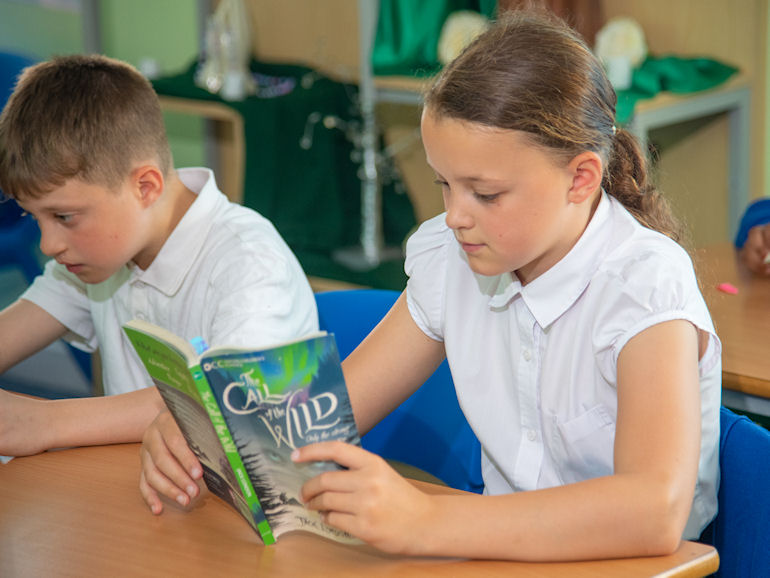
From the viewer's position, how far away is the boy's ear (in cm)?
135

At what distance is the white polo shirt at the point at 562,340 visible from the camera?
0.99 meters

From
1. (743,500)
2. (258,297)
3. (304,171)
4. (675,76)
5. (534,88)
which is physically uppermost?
(534,88)

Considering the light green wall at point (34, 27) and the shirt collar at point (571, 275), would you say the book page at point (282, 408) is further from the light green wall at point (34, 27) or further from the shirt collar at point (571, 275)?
the light green wall at point (34, 27)

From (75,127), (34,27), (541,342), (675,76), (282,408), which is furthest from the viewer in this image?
(34,27)

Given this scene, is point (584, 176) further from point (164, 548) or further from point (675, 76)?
point (675, 76)

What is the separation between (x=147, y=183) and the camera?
1362 millimetres

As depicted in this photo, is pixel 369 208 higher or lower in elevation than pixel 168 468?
lower

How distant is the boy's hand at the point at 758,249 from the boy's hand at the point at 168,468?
42.1 inches

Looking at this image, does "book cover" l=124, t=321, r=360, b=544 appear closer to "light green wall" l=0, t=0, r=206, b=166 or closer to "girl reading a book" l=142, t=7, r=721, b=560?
"girl reading a book" l=142, t=7, r=721, b=560

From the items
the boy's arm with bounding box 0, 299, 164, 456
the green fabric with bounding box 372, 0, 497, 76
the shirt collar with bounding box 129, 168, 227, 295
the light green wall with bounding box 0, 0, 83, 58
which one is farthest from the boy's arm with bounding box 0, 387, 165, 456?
→ the light green wall with bounding box 0, 0, 83, 58

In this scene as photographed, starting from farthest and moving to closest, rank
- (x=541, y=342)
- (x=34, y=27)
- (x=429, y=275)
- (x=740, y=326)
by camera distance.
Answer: (x=34, y=27), (x=740, y=326), (x=429, y=275), (x=541, y=342)

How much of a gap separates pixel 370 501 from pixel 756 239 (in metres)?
1.09

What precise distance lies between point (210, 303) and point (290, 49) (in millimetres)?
2463

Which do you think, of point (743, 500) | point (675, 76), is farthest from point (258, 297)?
point (675, 76)
